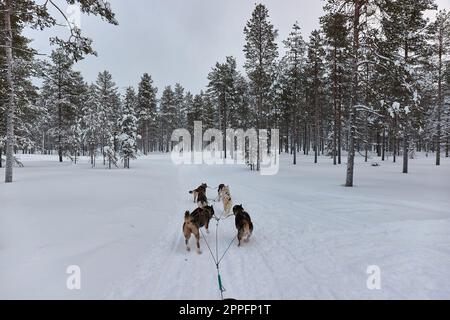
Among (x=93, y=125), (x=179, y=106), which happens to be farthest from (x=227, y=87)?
(x=179, y=106)

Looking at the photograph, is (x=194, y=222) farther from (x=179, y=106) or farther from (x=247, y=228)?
(x=179, y=106)

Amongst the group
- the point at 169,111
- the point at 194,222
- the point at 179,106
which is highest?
the point at 179,106

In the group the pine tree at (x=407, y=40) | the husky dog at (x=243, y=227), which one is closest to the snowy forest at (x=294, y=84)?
the pine tree at (x=407, y=40)

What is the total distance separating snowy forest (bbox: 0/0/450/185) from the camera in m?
15.1

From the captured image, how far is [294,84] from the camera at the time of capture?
3497cm

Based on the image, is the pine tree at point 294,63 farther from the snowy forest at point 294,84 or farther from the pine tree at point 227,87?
the pine tree at point 227,87

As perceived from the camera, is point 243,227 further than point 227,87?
No

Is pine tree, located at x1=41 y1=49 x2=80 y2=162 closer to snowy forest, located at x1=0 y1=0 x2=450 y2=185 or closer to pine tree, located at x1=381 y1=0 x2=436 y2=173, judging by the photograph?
snowy forest, located at x1=0 y1=0 x2=450 y2=185

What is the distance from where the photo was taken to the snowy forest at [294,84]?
49.6 feet

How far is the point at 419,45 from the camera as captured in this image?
23.7m

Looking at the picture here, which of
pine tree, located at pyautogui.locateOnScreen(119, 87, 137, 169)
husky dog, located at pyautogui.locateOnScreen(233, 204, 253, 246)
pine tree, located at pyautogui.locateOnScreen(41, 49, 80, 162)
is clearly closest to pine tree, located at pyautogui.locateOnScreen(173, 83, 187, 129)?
pine tree, located at pyautogui.locateOnScreen(41, 49, 80, 162)
